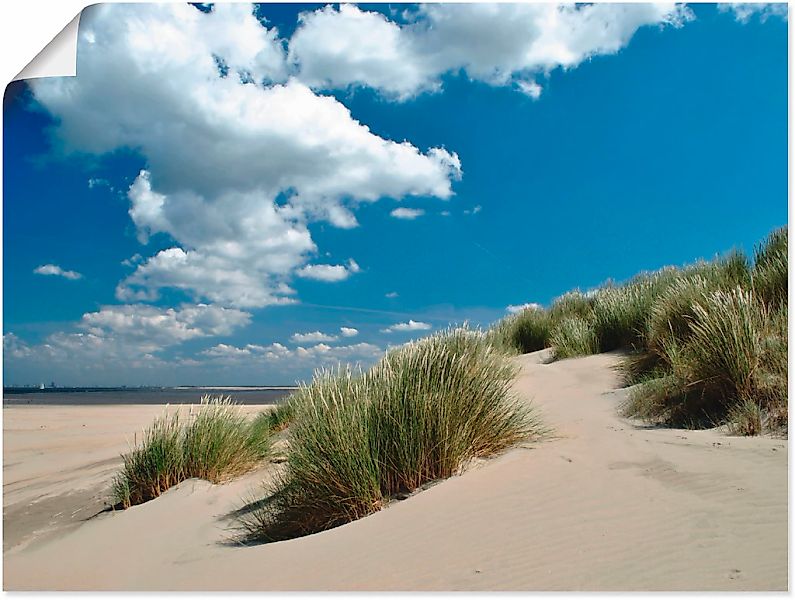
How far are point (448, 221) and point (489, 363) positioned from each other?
1.08 metres

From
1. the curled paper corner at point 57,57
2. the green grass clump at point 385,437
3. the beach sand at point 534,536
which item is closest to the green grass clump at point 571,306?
the beach sand at point 534,536

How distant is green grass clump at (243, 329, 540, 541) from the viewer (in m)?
3.49

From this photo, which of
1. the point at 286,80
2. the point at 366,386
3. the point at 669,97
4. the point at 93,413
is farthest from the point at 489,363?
the point at 93,413

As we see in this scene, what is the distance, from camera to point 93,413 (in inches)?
640

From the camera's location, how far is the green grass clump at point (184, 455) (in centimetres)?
551

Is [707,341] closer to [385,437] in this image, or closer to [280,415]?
[385,437]

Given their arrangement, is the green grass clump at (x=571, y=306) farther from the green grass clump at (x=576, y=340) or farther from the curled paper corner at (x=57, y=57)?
the curled paper corner at (x=57, y=57)

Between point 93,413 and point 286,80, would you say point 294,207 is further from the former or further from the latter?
point 93,413

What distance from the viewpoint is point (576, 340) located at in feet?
26.9

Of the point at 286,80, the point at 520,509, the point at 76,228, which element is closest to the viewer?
the point at 520,509

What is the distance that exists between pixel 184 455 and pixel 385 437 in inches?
112

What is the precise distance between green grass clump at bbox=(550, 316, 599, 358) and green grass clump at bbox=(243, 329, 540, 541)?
417cm

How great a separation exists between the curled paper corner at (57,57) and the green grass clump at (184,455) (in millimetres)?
3244

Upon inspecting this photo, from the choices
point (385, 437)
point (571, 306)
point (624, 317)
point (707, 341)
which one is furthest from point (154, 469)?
point (571, 306)
